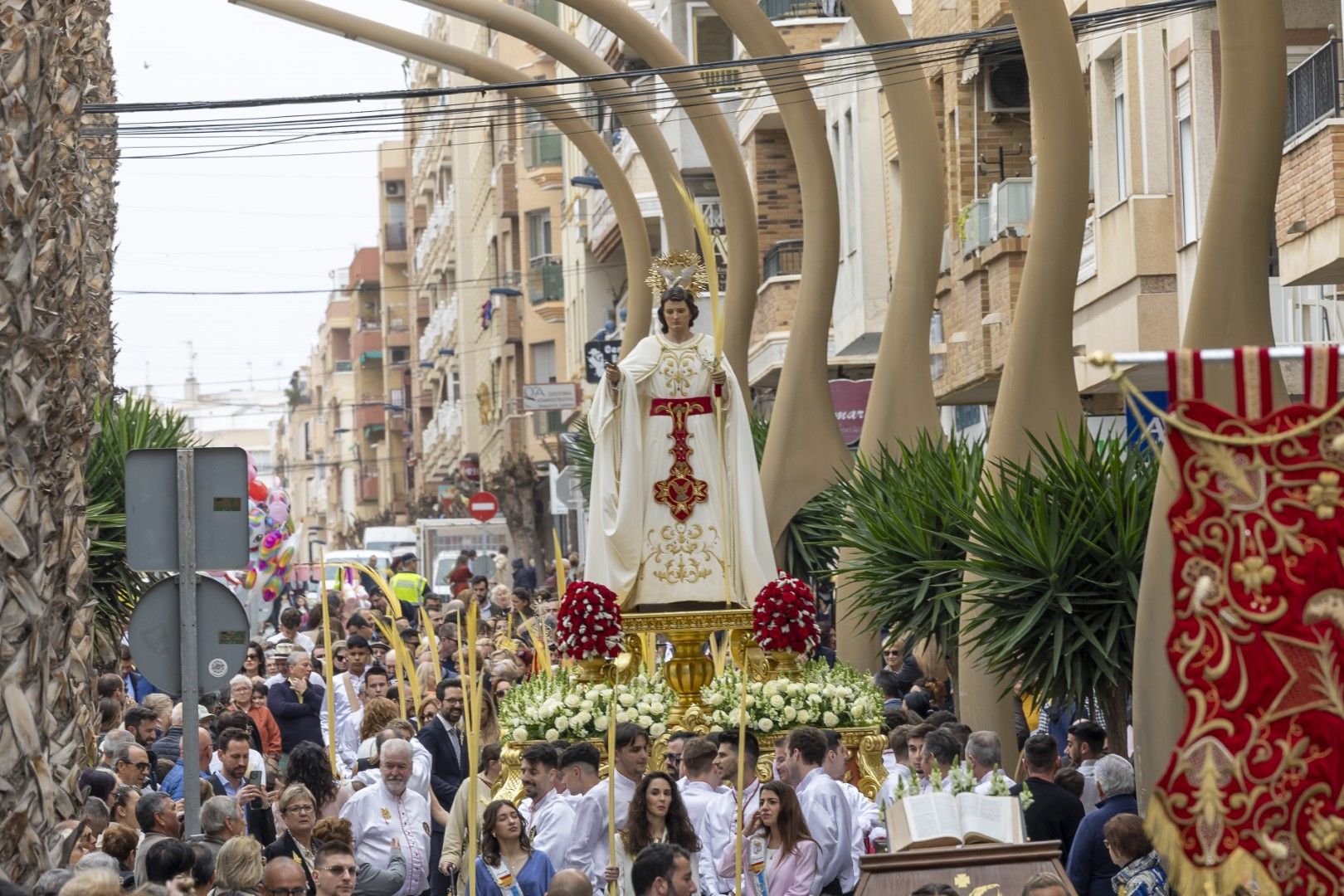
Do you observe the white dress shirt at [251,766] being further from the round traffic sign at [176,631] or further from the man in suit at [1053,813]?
the man in suit at [1053,813]

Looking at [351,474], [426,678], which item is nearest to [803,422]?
[426,678]

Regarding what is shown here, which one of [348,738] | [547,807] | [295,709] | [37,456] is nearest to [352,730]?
[348,738]

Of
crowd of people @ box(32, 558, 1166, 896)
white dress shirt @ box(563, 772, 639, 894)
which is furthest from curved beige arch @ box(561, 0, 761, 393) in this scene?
white dress shirt @ box(563, 772, 639, 894)

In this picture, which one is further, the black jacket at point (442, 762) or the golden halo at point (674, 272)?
the golden halo at point (674, 272)

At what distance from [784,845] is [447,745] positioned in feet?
14.0

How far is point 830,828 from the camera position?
39.1 feet

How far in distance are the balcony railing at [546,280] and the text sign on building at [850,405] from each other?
111ft

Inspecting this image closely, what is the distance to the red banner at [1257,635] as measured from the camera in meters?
6.32

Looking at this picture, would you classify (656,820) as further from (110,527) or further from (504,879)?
(110,527)

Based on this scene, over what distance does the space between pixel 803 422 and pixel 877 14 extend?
4588mm

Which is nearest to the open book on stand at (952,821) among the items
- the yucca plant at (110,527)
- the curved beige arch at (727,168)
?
the yucca plant at (110,527)

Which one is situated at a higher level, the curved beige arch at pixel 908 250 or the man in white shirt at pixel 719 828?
the curved beige arch at pixel 908 250

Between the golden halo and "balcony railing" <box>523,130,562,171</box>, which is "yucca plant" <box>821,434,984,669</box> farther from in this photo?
"balcony railing" <box>523,130,562,171</box>

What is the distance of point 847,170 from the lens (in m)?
36.3
